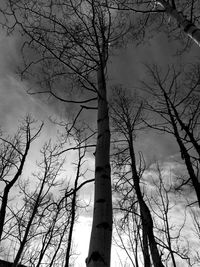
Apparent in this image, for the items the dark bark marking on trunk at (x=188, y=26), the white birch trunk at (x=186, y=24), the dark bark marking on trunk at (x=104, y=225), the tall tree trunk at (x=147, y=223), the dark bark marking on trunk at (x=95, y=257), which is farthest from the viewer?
the tall tree trunk at (x=147, y=223)

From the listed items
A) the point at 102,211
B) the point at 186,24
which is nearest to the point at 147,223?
the point at 102,211

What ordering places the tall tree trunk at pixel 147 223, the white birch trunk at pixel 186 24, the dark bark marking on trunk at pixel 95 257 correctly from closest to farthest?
1. the dark bark marking on trunk at pixel 95 257
2. the white birch trunk at pixel 186 24
3. the tall tree trunk at pixel 147 223

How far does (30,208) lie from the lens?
1202cm

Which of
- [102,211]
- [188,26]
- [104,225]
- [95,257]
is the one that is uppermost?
[188,26]

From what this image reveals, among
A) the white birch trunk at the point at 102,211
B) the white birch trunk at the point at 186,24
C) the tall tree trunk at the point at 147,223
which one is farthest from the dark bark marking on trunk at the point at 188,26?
the tall tree trunk at the point at 147,223

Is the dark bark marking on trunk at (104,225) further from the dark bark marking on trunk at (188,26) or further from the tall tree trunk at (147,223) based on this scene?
the tall tree trunk at (147,223)

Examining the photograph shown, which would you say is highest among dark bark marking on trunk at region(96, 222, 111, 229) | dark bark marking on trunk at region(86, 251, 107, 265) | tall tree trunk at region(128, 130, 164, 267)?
tall tree trunk at region(128, 130, 164, 267)

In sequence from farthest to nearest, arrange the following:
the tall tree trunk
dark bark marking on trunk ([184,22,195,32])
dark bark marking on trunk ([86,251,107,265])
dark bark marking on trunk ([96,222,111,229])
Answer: the tall tree trunk
dark bark marking on trunk ([184,22,195,32])
dark bark marking on trunk ([96,222,111,229])
dark bark marking on trunk ([86,251,107,265])

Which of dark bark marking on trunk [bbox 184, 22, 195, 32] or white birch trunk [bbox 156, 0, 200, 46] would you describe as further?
dark bark marking on trunk [bbox 184, 22, 195, 32]

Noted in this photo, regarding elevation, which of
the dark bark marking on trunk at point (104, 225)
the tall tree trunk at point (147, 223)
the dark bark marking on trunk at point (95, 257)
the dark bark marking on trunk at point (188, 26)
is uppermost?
the dark bark marking on trunk at point (188, 26)

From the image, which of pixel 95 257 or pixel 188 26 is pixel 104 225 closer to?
pixel 95 257

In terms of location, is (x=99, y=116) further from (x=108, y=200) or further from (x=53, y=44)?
(x=53, y=44)

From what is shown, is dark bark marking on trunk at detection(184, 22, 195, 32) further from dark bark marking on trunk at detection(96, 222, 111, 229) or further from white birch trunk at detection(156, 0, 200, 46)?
dark bark marking on trunk at detection(96, 222, 111, 229)

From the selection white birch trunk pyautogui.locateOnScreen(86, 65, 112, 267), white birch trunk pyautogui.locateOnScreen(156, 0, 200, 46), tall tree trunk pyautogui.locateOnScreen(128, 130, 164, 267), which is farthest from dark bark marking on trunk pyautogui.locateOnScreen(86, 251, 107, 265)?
tall tree trunk pyautogui.locateOnScreen(128, 130, 164, 267)
